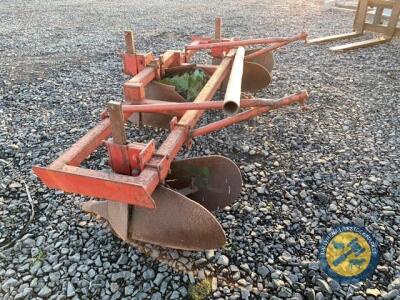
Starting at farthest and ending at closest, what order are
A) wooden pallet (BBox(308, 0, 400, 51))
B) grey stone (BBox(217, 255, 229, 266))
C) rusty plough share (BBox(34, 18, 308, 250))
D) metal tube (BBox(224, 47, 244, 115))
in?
1. wooden pallet (BBox(308, 0, 400, 51))
2. grey stone (BBox(217, 255, 229, 266))
3. rusty plough share (BBox(34, 18, 308, 250))
4. metal tube (BBox(224, 47, 244, 115))

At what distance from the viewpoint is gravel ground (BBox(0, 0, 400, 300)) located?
7.78ft

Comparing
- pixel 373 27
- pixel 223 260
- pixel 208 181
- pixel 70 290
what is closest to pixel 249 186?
pixel 208 181

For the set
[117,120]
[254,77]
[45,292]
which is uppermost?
[117,120]

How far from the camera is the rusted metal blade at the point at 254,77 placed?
182 inches

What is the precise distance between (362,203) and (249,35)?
6.11 metres

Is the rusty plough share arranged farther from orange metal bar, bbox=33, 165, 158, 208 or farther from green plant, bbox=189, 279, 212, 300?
green plant, bbox=189, 279, 212, 300

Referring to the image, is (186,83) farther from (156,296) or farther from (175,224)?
(156,296)

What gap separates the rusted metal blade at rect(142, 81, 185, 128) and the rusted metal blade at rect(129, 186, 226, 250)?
150 centimetres

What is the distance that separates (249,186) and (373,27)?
6.52 m

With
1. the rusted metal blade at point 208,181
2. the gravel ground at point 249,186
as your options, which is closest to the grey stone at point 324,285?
the gravel ground at point 249,186

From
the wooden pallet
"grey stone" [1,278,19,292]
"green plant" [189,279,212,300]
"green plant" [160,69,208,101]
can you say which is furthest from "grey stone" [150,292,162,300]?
the wooden pallet

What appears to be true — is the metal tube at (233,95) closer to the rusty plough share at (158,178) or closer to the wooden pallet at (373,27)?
the rusty plough share at (158,178)

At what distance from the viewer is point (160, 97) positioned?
155 inches

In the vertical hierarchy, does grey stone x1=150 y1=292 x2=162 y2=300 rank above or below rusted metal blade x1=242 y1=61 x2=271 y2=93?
below
